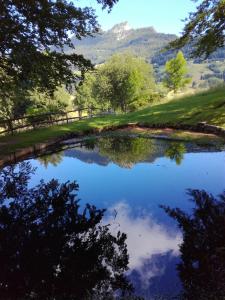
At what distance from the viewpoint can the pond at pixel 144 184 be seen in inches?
302

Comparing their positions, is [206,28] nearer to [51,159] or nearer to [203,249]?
[51,159]

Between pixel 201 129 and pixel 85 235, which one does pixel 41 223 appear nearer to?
pixel 85 235

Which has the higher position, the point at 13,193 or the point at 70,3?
the point at 70,3

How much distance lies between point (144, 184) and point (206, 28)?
18.4m

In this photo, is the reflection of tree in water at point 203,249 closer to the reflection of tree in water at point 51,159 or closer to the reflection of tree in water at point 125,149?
the reflection of tree in water at point 125,149

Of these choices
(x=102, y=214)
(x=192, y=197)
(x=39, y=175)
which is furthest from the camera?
(x=39, y=175)

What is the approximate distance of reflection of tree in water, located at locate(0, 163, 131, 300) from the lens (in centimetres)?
665

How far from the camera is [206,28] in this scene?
27000 millimetres

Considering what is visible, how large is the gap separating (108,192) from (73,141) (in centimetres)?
1368

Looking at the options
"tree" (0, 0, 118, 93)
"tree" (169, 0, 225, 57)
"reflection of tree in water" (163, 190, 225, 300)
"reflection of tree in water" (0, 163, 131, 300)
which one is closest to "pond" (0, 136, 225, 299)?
"reflection of tree in water" (163, 190, 225, 300)

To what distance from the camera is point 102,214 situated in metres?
10.6

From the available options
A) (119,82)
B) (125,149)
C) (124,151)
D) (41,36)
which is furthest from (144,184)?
(119,82)

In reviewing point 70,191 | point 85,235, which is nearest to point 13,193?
point 70,191

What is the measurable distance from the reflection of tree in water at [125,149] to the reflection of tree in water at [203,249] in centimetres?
731
